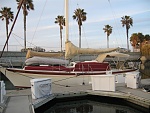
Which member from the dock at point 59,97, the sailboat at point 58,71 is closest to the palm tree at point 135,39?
the sailboat at point 58,71

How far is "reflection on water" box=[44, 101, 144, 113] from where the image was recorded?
11453 millimetres

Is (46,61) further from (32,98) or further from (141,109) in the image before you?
(141,109)

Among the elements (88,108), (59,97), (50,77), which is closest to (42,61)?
(50,77)

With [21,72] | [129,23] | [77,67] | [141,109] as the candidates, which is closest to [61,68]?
[77,67]

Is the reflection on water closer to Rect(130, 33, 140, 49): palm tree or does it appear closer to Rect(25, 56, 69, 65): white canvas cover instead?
Rect(25, 56, 69, 65): white canvas cover

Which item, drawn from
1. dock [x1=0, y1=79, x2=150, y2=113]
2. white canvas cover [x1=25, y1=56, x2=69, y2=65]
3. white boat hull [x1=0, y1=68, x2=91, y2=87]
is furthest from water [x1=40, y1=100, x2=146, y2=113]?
white canvas cover [x1=25, y1=56, x2=69, y2=65]

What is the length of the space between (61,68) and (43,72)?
1.53 m

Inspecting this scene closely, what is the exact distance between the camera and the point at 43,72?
16.8 m

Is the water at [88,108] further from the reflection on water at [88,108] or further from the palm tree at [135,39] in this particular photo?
the palm tree at [135,39]

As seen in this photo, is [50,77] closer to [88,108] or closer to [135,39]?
[88,108]

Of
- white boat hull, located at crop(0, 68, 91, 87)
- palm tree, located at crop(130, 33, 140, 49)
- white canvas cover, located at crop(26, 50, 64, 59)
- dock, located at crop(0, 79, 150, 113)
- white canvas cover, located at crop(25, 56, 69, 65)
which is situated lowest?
dock, located at crop(0, 79, 150, 113)

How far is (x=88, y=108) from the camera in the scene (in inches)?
468

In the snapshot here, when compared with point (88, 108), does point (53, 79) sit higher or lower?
higher

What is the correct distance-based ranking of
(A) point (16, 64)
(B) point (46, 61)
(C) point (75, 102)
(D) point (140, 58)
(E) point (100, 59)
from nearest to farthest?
(C) point (75, 102), (B) point (46, 61), (E) point (100, 59), (A) point (16, 64), (D) point (140, 58)
